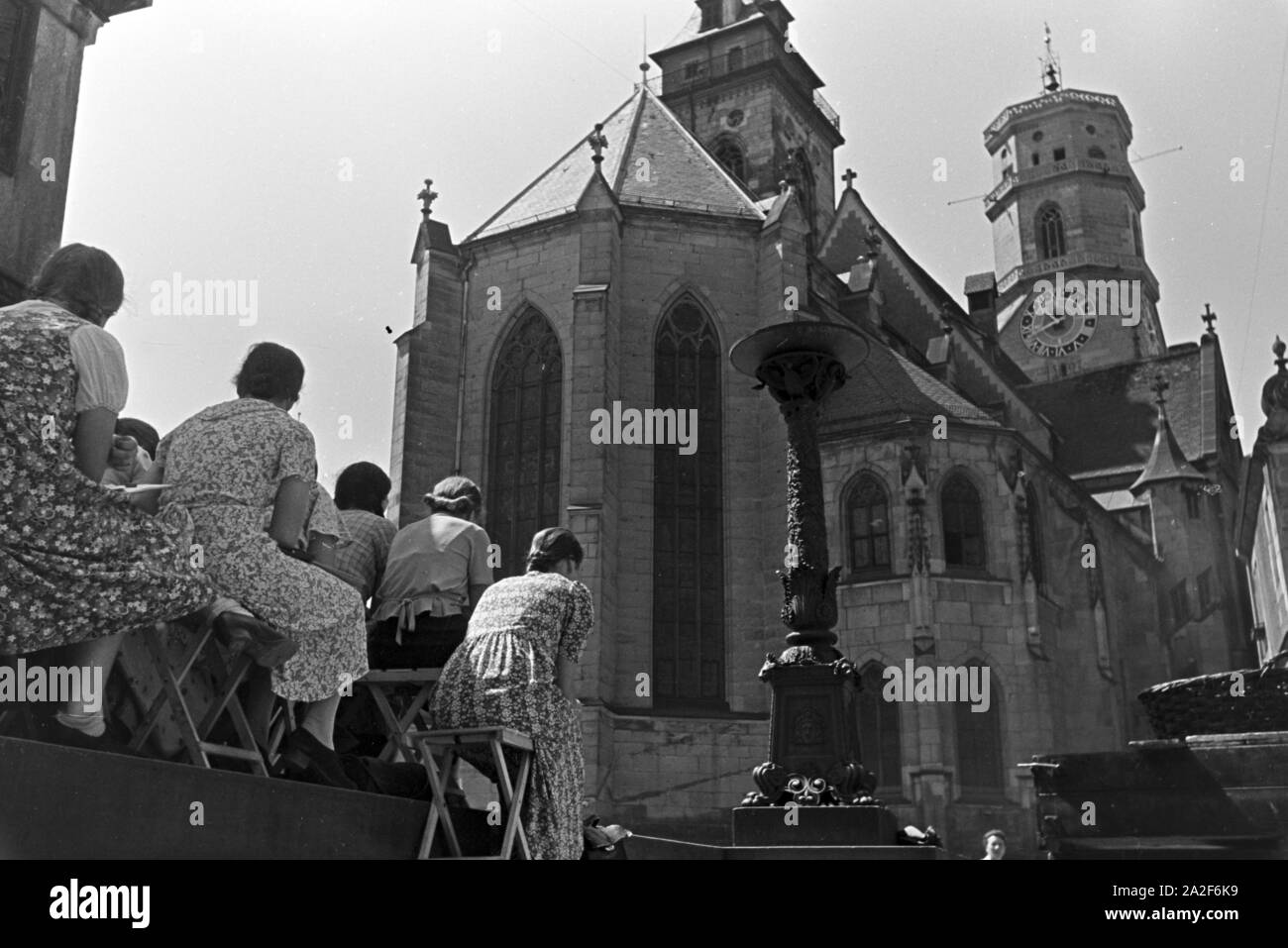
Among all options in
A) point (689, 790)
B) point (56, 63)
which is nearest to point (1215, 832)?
point (56, 63)

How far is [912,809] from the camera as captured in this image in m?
20.6

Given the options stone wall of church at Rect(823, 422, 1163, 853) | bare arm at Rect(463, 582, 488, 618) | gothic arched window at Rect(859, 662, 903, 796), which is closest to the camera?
bare arm at Rect(463, 582, 488, 618)

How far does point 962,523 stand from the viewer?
23.1 metres

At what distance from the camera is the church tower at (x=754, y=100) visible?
34844 mm

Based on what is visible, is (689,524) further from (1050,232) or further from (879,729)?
(1050,232)

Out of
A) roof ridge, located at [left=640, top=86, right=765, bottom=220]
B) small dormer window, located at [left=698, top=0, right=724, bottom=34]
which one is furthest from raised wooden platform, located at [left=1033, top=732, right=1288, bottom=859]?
small dormer window, located at [left=698, top=0, right=724, bottom=34]

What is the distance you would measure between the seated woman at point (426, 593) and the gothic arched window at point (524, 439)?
50.5 feet

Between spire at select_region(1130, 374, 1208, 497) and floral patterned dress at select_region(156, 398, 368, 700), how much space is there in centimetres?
3392

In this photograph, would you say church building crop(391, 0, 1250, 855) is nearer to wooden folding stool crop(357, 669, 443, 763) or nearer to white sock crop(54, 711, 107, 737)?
wooden folding stool crop(357, 669, 443, 763)

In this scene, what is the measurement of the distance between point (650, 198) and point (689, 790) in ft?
36.9

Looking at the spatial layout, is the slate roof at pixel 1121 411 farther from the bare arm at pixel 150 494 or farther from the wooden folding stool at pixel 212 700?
the wooden folding stool at pixel 212 700

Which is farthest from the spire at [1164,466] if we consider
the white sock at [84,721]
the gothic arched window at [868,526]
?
the white sock at [84,721]

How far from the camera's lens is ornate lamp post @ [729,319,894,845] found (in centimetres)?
861
